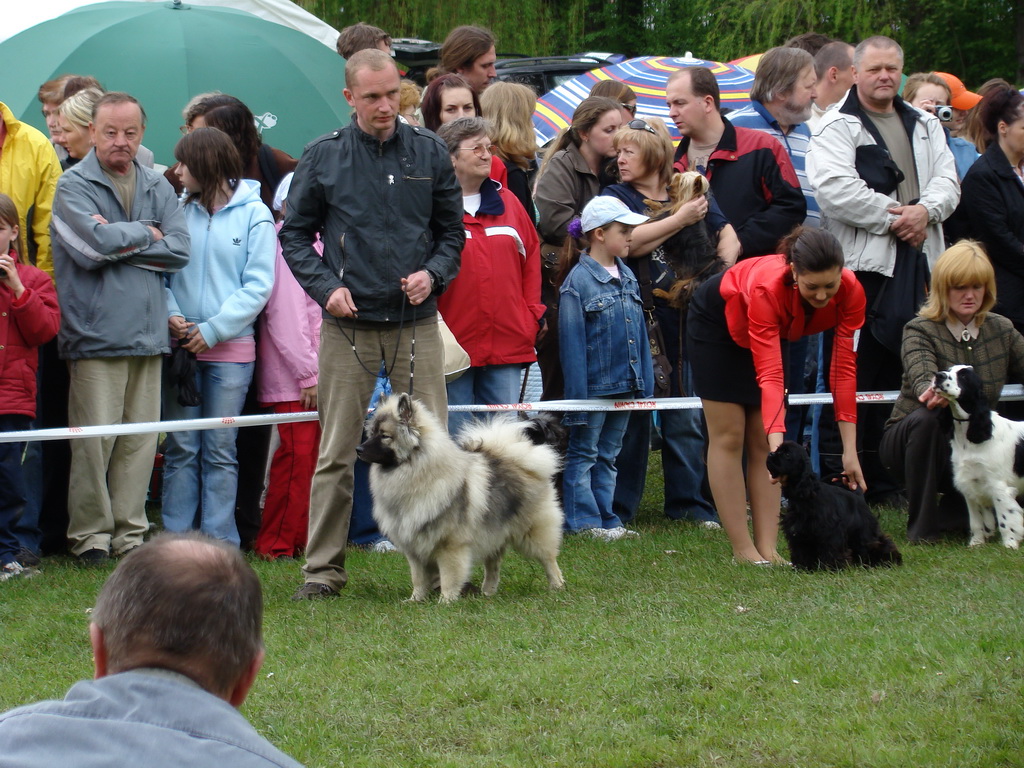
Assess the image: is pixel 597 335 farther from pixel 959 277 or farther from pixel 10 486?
pixel 10 486

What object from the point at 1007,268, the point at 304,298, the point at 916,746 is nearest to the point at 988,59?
the point at 1007,268

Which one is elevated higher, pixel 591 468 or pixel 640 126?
pixel 640 126

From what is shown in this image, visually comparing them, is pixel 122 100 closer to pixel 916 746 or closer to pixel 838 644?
pixel 838 644

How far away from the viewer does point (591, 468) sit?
8086 mm

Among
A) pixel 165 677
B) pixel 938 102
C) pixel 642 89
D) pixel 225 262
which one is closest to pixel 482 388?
pixel 225 262

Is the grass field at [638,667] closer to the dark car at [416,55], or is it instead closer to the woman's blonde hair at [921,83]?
the woman's blonde hair at [921,83]

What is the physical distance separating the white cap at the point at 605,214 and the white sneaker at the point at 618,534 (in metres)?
1.86

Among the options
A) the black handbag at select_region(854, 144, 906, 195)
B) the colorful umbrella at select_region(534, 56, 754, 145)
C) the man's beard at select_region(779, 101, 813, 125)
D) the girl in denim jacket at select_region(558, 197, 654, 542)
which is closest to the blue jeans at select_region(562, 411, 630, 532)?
the girl in denim jacket at select_region(558, 197, 654, 542)

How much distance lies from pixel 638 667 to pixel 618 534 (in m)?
3.02

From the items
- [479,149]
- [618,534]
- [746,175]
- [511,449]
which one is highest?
[479,149]

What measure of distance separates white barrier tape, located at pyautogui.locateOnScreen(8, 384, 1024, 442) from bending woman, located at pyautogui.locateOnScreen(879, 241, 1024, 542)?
1.59ft

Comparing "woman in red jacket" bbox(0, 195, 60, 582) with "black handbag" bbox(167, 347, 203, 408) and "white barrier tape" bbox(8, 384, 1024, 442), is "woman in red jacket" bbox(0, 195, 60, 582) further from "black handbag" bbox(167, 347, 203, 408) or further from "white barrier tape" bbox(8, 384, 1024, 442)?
"black handbag" bbox(167, 347, 203, 408)

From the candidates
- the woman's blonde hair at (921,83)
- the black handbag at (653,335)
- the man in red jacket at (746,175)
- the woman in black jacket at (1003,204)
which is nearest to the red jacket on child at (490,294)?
the black handbag at (653,335)

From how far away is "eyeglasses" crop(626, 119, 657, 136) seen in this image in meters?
8.02
